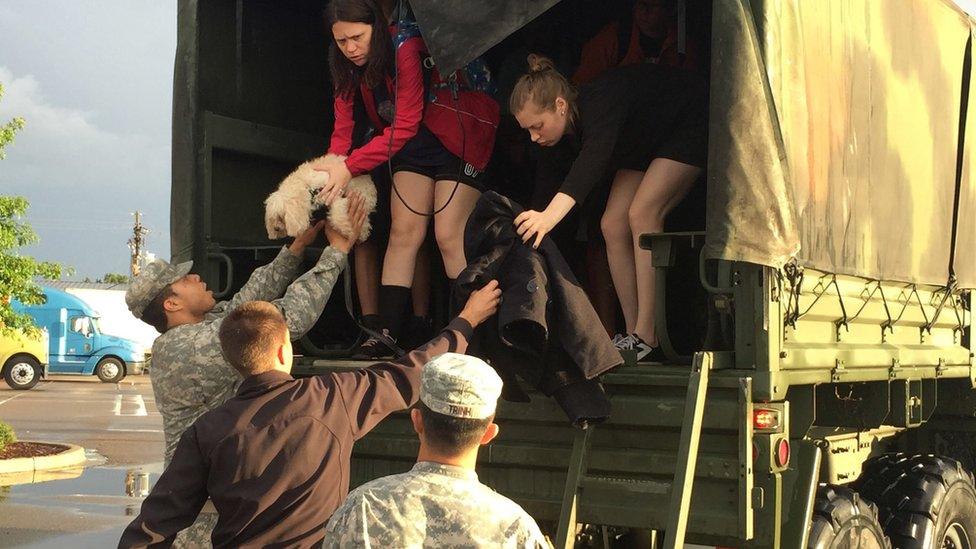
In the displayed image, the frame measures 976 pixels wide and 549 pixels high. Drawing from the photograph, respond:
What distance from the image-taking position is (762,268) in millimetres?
4328

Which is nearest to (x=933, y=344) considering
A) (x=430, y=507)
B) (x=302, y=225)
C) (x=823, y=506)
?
(x=823, y=506)

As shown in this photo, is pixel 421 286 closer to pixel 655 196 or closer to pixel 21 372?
pixel 655 196

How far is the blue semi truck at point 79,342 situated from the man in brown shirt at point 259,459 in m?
28.6

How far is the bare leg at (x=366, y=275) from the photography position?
5.70 meters

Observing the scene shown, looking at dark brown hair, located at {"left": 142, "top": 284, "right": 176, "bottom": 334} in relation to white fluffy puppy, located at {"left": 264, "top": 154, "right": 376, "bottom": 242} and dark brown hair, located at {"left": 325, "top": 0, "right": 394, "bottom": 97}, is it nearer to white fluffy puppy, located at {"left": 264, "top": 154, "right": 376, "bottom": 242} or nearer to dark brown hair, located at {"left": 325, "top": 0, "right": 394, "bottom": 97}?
white fluffy puppy, located at {"left": 264, "top": 154, "right": 376, "bottom": 242}

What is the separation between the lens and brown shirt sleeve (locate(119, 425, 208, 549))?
345cm

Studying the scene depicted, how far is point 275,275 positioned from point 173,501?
204 cm

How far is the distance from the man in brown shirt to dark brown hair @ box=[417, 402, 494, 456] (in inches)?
41.2

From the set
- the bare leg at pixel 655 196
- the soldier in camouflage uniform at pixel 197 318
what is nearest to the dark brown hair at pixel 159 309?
the soldier in camouflage uniform at pixel 197 318

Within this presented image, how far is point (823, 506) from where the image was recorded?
4.82 metres

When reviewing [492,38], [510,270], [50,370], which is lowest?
[50,370]

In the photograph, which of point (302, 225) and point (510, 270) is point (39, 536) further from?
point (510, 270)

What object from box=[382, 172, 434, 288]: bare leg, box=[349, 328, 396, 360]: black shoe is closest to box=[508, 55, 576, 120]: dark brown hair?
box=[382, 172, 434, 288]: bare leg

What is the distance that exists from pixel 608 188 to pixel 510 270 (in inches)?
45.0
